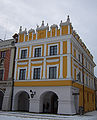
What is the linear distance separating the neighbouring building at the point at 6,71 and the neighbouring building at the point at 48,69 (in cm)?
77

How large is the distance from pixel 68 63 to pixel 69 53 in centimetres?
123

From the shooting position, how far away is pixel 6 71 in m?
23.3

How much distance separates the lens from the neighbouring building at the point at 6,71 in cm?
2170

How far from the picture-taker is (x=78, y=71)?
71.4ft

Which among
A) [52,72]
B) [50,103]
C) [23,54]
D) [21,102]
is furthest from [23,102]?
[52,72]

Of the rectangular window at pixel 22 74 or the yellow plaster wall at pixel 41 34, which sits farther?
the rectangular window at pixel 22 74

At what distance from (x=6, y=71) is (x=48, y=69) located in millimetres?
6907

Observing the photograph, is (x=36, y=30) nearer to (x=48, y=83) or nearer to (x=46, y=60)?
(x=46, y=60)

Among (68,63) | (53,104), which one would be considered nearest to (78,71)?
(68,63)

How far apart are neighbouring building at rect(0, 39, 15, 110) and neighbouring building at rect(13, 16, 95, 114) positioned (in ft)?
2.54

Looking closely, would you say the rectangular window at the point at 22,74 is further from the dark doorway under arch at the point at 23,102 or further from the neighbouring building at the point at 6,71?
the dark doorway under arch at the point at 23,102

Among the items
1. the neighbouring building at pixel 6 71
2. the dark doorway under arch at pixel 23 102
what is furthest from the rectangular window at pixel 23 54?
the dark doorway under arch at pixel 23 102

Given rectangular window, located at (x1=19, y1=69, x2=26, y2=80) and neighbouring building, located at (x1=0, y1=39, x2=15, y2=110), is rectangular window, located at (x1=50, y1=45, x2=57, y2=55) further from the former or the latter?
neighbouring building, located at (x1=0, y1=39, x2=15, y2=110)

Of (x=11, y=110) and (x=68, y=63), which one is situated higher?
(x=68, y=63)
